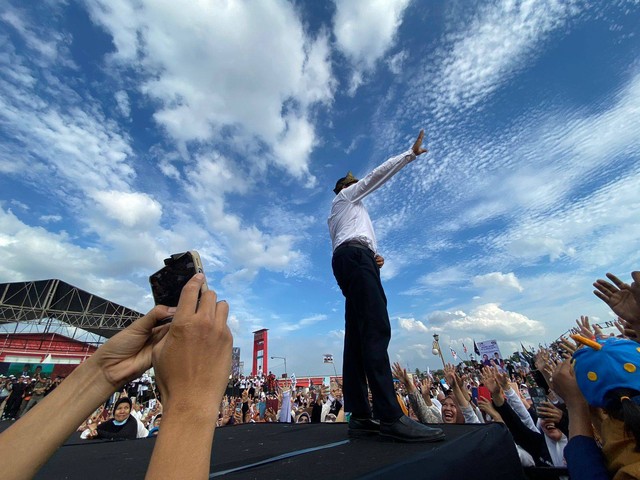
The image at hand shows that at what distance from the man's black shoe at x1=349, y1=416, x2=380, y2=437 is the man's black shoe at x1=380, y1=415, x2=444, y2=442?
0.50 ft

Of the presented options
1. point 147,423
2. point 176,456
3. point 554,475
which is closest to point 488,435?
point 554,475

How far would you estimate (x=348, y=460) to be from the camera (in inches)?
50.1

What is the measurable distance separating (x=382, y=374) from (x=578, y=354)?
100cm

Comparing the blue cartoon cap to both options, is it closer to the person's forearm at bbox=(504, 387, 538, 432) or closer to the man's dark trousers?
the man's dark trousers

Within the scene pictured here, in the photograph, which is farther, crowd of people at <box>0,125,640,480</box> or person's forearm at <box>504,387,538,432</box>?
person's forearm at <box>504,387,538,432</box>

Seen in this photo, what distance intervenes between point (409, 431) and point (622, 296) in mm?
1471

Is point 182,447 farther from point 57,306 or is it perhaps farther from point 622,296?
point 57,306

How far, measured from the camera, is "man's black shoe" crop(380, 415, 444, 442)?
1.56 meters

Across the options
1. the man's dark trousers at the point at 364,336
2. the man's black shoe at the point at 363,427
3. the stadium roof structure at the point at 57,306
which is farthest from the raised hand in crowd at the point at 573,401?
the stadium roof structure at the point at 57,306

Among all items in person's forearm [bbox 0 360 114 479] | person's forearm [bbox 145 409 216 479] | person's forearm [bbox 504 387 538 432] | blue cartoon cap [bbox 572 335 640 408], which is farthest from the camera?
person's forearm [bbox 504 387 538 432]

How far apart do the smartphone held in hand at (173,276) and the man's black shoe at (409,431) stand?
1.40m

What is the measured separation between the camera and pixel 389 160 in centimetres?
237

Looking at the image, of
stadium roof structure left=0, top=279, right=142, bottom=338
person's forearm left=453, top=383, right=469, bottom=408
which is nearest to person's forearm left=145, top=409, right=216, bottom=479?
person's forearm left=453, top=383, right=469, bottom=408

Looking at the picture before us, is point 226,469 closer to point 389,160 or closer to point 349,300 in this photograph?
point 349,300
